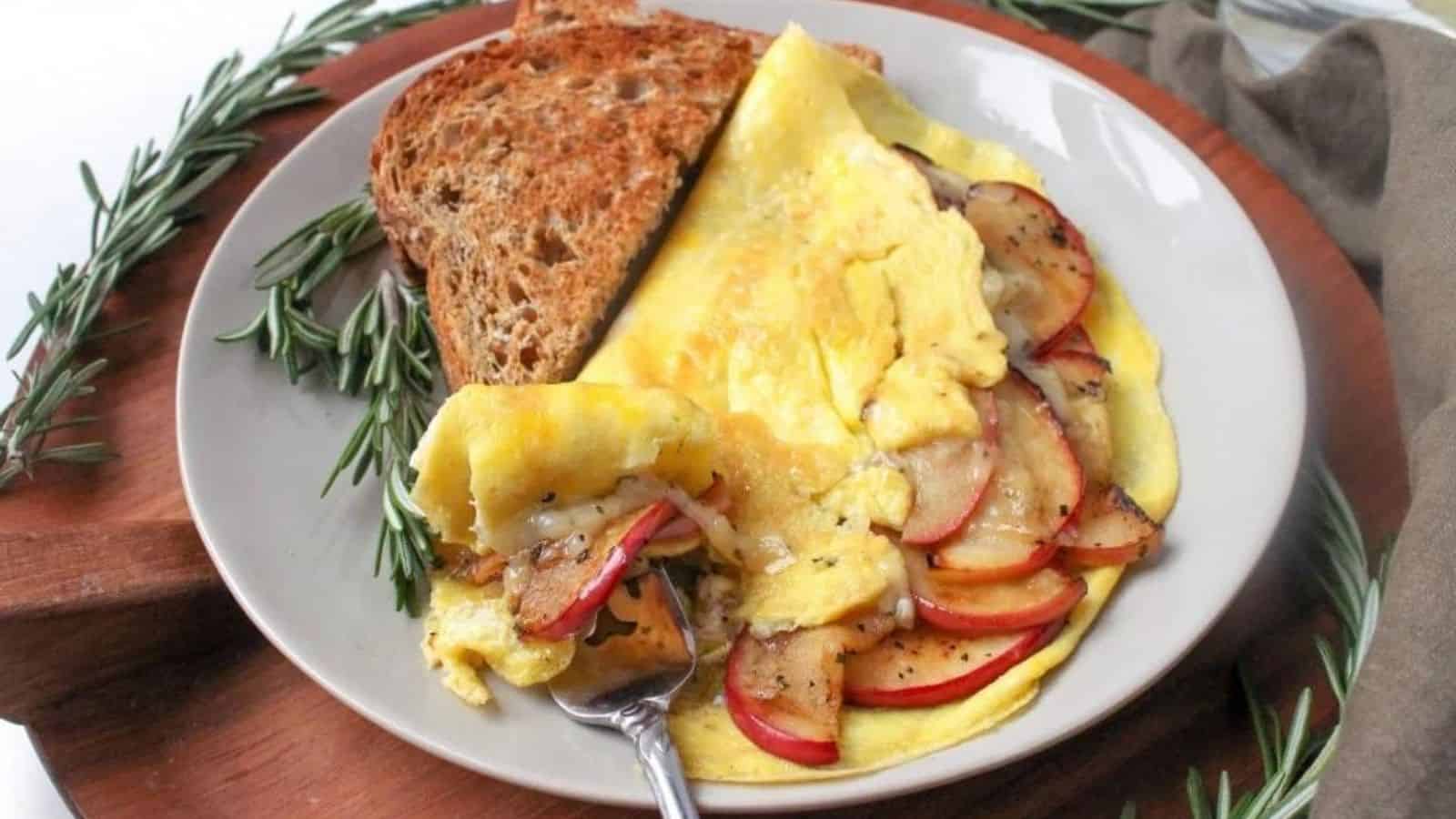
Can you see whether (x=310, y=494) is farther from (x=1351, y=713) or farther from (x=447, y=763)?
(x=1351, y=713)

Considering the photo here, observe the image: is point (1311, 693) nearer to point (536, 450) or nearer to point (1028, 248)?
point (1028, 248)

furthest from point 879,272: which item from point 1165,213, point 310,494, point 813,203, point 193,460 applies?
point 193,460

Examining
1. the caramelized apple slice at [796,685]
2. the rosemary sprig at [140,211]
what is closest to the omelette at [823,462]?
the caramelized apple slice at [796,685]

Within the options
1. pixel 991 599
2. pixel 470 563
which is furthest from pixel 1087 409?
pixel 470 563

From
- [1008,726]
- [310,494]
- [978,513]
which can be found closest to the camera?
[1008,726]

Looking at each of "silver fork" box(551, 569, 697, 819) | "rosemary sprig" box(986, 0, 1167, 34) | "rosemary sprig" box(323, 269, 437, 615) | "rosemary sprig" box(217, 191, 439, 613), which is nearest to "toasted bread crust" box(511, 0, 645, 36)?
"rosemary sprig" box(217, 191, 439, 613)

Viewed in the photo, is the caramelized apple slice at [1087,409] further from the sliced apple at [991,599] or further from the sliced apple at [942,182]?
the sliced apple at [942,182]

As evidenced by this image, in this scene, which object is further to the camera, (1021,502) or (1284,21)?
(1284,21)
